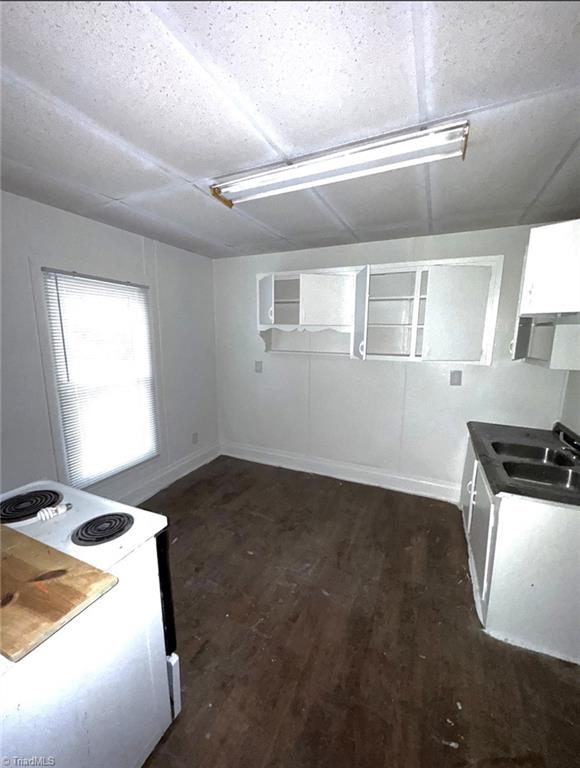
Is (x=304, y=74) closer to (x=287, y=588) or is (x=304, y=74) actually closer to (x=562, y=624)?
(x=287, y=588)

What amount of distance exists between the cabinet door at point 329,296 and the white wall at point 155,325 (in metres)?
1.43

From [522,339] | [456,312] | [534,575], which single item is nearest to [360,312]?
[456,312]

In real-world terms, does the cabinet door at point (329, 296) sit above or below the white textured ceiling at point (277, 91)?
below

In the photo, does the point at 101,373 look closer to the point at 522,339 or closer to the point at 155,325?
the point at 155,325

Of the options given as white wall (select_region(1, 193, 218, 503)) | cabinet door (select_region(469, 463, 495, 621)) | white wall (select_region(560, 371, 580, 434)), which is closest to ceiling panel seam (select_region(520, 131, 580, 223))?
white wall (select_region(560, 371, 580, 434))

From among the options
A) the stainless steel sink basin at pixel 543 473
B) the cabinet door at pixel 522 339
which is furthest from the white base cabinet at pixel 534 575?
the cabinet door at pixel 522 339

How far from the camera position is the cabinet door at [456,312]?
8.38 ft

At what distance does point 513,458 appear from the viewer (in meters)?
2.07

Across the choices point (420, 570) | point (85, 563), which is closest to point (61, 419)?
point (85, 563)

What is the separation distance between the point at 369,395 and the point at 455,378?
0.84m

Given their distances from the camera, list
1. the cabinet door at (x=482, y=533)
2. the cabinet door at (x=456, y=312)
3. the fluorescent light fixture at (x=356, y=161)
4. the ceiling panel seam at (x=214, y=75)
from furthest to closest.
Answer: the cabinet door at (x=456, y=312) < the cabinet door at (x=482, y=533) < the fluorescent light fixture at (x=356, y=161) < the ceiling panel seam at (x=214, y=75)

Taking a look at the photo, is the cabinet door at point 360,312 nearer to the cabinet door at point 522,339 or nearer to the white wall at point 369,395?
the white wall at point 369,395

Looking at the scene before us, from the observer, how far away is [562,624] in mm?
1569

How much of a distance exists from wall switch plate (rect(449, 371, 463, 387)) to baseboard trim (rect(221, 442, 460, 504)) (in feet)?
3.36
